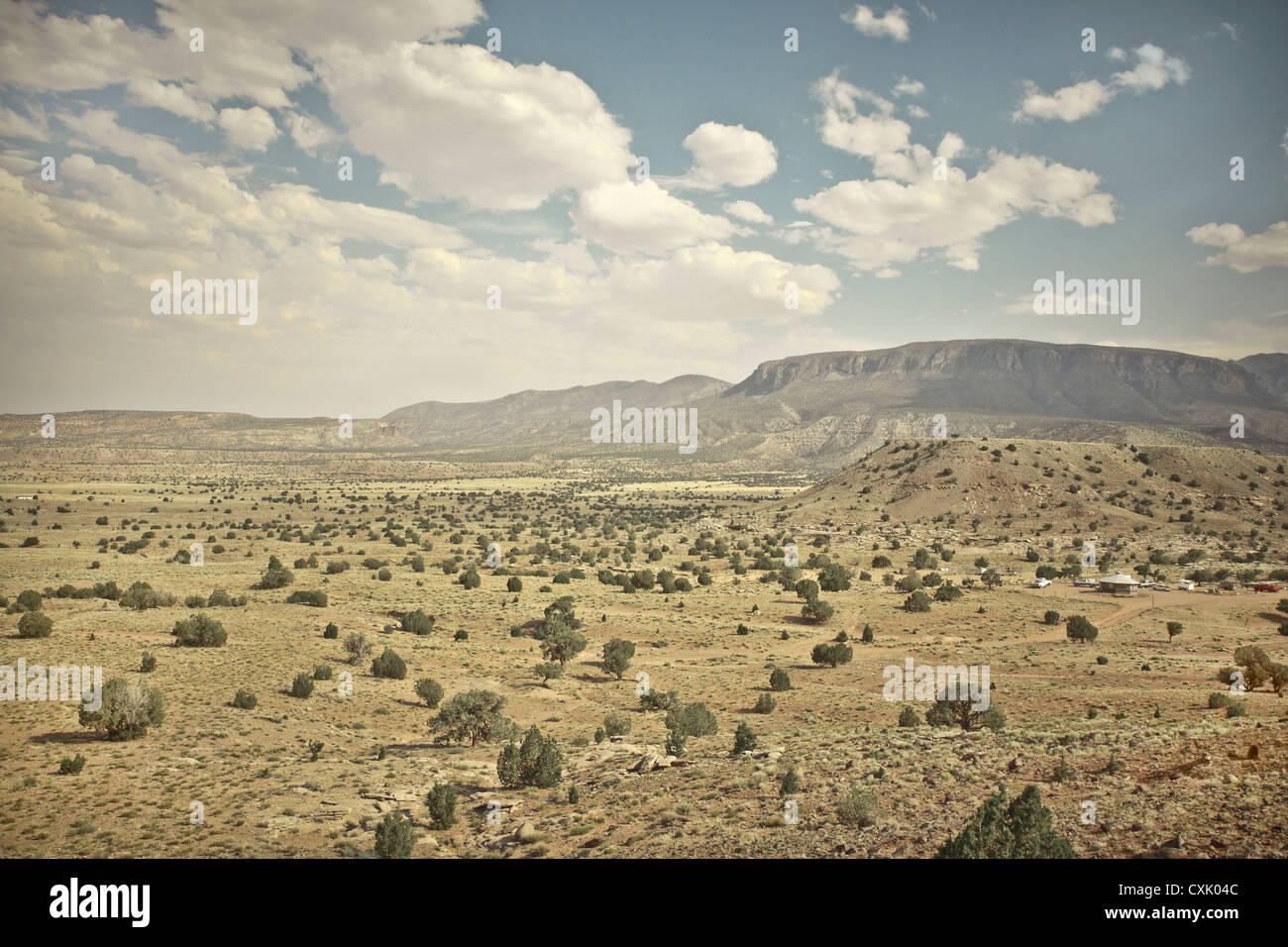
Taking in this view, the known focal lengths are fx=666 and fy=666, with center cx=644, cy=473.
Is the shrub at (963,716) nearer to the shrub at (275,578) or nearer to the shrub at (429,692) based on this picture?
the shrub at (429,692)

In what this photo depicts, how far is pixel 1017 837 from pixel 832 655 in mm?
22371

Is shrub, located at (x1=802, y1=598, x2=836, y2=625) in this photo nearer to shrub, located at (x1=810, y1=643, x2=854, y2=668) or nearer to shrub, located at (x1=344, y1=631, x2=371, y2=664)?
shrub, located at (x1=810, y1=643, x2=854, y2=668)

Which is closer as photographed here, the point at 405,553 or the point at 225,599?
the point at 225,599

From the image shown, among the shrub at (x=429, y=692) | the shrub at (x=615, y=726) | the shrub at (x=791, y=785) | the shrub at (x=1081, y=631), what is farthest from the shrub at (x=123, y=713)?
the shrub at (x=1081, y=631)

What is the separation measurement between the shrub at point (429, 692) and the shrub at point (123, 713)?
7.93m

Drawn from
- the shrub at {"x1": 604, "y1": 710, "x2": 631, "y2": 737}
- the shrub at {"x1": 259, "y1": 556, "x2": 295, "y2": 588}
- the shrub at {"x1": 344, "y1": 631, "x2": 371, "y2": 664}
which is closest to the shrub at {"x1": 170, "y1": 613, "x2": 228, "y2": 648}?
the shrub at {"x1": 344, "y1": 631, "x2": 371, "y2": 664}

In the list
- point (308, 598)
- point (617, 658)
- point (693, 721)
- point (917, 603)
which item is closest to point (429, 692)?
point (617, 658)

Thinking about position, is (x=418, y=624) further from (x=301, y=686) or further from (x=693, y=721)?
(x=693, y=721)

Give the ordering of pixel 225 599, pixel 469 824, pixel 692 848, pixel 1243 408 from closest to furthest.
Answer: pixel 692 848
pixel 469 824
pixel 225 599
pixel 1243 408

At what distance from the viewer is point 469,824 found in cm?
1473

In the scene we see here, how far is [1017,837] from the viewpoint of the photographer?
9008 mm

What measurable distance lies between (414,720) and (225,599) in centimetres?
1864
